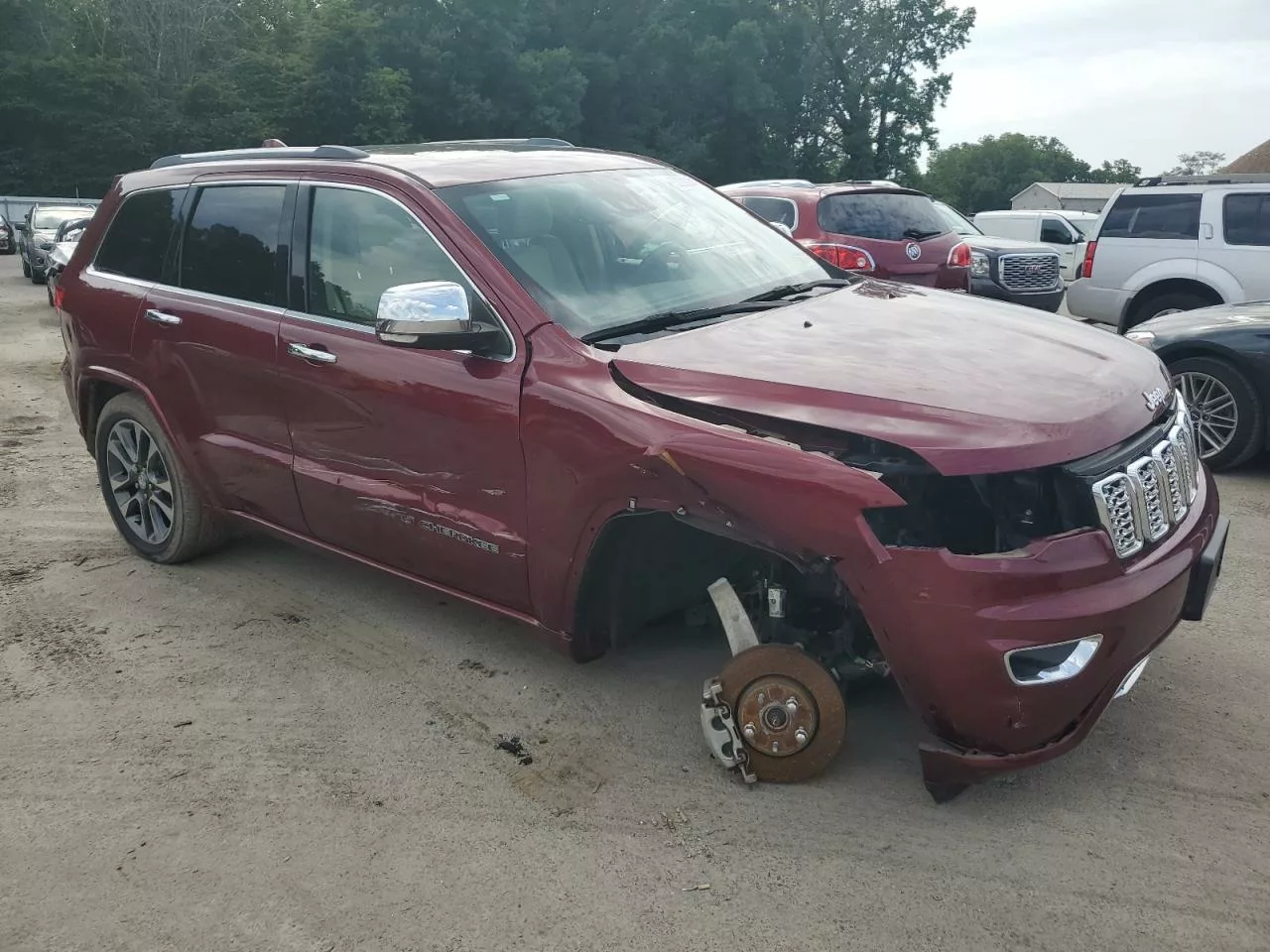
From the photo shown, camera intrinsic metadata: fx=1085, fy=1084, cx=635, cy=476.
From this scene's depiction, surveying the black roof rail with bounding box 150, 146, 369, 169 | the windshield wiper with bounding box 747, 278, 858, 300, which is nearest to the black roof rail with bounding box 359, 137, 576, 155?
the black roof rail with bounding box 150, 146, 369, 169

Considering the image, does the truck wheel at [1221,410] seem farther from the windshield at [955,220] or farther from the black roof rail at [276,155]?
the windshield at [955,220]

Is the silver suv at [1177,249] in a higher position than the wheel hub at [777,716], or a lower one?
higher

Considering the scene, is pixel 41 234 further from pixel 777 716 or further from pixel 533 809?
pixel 777 716

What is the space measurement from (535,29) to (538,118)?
6.52 m

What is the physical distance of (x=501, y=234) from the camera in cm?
366

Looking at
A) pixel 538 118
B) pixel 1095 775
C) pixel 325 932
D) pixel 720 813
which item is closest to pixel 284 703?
pixel 325 932

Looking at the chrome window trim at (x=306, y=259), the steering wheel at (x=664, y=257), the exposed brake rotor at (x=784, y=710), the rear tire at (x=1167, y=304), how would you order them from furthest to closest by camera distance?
the rear tire at (x=1167, y=304), the steering wheel at (x=664, y=257), the chrome window trim at (x=306, y=259), the exposed brake rotor at (x=784, y=710)

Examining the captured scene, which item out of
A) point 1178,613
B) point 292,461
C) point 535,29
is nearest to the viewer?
point 1178,613

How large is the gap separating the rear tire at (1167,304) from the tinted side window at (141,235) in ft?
27.6

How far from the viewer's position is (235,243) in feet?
14.5

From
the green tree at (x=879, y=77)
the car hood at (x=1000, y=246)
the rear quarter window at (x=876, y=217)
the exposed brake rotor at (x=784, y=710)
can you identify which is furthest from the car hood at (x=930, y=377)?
the green tree at (x=879, y=77)

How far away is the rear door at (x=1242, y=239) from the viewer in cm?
935

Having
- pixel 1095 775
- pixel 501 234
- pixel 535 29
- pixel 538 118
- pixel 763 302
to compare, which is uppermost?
pixel 535 29

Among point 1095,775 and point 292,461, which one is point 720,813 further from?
point 292,461
